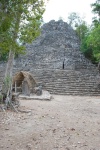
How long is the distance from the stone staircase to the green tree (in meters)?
9.79

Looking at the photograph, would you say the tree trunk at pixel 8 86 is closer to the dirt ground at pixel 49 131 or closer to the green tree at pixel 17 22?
the dirt ground at pixel 49 131

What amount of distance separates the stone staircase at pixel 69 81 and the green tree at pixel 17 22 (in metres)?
9.79

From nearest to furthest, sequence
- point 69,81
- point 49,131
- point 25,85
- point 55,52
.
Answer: point 49,131, point 25,85, point 69,81, point 55,52

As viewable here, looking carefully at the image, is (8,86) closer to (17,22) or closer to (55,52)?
(17,22)

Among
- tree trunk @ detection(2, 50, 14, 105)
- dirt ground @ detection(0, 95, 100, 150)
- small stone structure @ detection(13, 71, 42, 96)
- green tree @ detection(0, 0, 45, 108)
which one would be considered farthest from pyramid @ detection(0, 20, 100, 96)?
green tree @ detection(0, 0, 45, 108)

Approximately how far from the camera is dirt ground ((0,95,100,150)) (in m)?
5.98

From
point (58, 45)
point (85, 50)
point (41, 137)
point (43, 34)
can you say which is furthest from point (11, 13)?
point (43, 34)

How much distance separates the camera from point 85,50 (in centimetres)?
2503

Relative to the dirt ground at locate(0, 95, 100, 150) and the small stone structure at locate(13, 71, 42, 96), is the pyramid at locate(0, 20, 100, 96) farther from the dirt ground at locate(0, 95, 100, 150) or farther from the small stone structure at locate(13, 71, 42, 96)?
the dirt ground at locate(0, 95, 100, 150)

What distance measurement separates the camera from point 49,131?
7.18 m

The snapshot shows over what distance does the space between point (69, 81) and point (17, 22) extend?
1268cm

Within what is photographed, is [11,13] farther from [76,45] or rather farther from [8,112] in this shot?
[76,45]

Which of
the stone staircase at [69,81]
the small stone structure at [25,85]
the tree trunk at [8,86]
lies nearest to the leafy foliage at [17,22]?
the tree trunk at [8,86]

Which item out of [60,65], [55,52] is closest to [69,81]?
[60,65]
